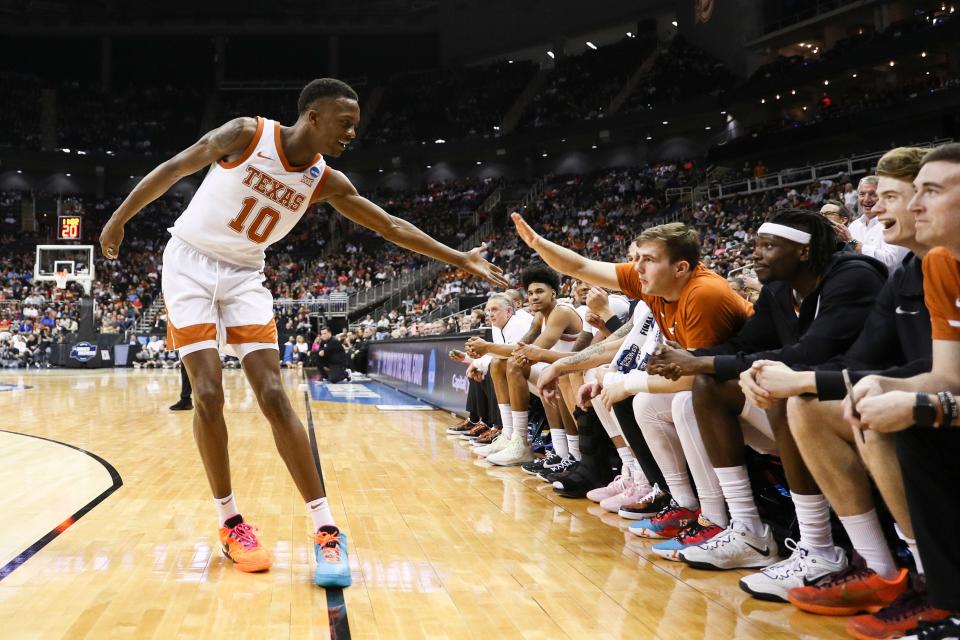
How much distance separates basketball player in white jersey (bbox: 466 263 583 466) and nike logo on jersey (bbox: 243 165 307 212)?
2084 mm

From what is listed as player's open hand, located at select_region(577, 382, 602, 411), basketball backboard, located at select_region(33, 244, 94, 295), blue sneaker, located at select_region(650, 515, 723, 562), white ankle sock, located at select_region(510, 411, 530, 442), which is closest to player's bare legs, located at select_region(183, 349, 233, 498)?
player's open hand, located at select_region(577, 382, 602, 411)

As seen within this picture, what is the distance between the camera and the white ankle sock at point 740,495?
3.05 meters

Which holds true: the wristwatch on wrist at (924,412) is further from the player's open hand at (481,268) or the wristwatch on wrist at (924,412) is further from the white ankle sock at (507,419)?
the white ankle sock at (507,419)

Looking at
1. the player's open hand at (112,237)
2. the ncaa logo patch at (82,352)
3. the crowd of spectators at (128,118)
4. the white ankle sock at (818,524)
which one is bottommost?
the ncaa logo patch at (82,352)

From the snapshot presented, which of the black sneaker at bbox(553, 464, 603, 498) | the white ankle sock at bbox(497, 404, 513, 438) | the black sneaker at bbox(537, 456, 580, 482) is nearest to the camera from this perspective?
the black sneaker at bbox(553, 464, 603, 498)

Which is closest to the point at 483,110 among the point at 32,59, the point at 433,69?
the point at 433,69

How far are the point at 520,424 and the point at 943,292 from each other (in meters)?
4.13

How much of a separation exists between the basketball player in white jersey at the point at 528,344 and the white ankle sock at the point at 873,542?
271 cm

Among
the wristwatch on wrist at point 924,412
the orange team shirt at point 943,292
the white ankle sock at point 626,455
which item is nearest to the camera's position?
the wristwatch on wrist at point 924,412

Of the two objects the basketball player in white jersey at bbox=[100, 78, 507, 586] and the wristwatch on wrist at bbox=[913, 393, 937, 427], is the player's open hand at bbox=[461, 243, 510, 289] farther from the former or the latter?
the wristwatch on wrist at bbox=[913, 393, 937, 427]

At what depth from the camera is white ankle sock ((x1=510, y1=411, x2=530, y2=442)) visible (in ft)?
19.2

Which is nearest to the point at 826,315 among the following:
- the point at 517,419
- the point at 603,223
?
the point at 517,419

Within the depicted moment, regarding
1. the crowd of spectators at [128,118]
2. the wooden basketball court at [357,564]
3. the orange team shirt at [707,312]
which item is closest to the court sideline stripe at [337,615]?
the wooden basketball court at [357,564]

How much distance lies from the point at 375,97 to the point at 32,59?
671 inches
